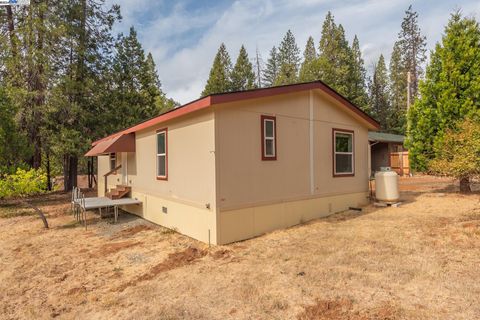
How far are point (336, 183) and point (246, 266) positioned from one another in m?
4.97

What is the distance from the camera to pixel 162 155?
8.17m

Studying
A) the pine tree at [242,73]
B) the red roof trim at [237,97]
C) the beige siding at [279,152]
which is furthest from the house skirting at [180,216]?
the pine tree at [242,73]

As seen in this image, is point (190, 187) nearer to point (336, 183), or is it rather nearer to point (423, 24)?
point (336, 183)

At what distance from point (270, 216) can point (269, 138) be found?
1853 mm

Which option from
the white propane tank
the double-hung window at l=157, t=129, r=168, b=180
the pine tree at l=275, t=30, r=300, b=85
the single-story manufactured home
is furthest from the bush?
the pine tree at l=275, t=30, r=300, b=85

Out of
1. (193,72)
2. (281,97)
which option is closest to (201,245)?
(281,97)

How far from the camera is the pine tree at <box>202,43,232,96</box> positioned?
123 feet

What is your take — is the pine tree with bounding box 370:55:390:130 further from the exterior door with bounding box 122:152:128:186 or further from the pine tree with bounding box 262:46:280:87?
the exterior door with bounding box 122:152:128:186

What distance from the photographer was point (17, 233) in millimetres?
8180

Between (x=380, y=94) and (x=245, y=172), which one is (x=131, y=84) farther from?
(x=380, y=94)

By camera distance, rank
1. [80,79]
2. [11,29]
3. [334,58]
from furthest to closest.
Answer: [334,58] → [80,79] → [11,29]

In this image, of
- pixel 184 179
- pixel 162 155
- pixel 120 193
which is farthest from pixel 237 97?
pixel 120 193

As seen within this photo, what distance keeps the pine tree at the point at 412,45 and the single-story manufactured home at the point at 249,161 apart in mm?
33849

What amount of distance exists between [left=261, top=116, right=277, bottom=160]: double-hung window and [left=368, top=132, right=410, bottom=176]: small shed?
56.1 ft
